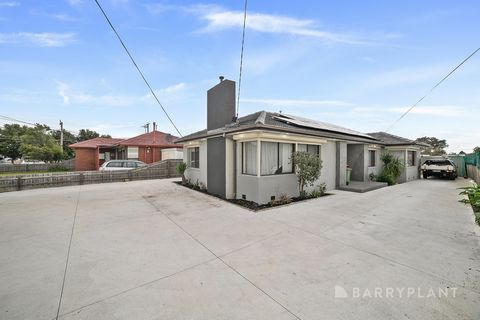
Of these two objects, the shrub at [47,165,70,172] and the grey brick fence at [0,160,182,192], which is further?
the shrub at [47,165,70,172]

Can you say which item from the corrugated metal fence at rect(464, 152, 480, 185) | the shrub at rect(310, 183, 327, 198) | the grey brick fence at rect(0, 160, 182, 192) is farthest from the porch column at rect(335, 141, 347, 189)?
the grey brick fence at rect(0, 160, 182, 192)

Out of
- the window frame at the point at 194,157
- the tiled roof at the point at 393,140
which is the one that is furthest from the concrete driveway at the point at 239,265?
the tiled roof at the point at 393,140

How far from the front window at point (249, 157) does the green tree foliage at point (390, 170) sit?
9436 mm

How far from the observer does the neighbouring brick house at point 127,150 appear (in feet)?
64.5

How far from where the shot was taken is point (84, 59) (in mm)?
9148

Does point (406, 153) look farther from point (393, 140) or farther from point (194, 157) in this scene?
point (194, 157)

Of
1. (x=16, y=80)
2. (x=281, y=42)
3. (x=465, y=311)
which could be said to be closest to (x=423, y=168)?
(x=281, y=42)

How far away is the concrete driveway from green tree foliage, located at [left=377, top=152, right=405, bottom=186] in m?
6.27

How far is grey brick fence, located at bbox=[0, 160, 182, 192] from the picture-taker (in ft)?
32.0

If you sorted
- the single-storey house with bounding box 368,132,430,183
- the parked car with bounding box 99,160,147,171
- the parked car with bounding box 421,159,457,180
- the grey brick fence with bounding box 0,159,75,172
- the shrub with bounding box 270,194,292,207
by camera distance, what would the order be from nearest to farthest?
the shrub with bounding box 270,194,292,207 → the single-storey house with bounding box 368,132,430,183 → the parked car with bounding box 99,160,147,171 → the parked car with bounding box 421,159,457,180 → the grey brick fence with bounding box 0,159,75,172

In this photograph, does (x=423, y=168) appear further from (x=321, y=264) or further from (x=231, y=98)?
(x=321, y=264)

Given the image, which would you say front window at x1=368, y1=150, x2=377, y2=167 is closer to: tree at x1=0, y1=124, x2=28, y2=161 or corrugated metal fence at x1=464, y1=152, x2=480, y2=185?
corrugated metal fence at x1=464, y1=152, x2=480, y2=185

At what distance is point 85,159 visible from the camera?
21859 mm

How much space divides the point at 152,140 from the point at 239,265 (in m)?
20.6
